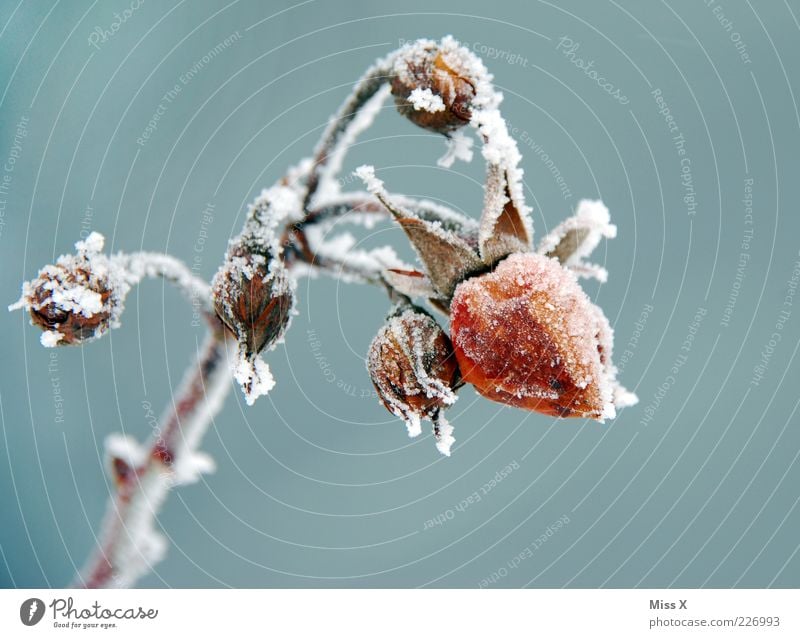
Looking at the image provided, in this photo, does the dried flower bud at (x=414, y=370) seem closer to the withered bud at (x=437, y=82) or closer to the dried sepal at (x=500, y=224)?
the dried sepal at (x=500, y=224)

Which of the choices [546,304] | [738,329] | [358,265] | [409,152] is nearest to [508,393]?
[546,304]

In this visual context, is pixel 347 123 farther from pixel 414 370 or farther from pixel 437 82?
pixel 414 370

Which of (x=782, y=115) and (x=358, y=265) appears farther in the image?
(x=782, y=115)

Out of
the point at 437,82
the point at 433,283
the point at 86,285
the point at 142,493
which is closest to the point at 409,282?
the point at 433,283
